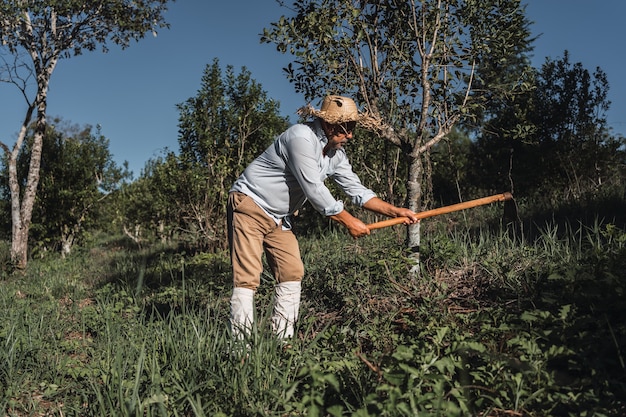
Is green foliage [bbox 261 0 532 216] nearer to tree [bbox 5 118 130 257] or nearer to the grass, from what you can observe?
the grass

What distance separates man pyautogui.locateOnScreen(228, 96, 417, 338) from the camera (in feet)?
10.9

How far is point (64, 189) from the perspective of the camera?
12.1 meters

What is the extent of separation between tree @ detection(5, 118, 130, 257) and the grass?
27.4 ft

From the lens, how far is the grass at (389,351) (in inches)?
95.6

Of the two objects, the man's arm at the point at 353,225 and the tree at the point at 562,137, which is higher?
the tree at the point at 562,137

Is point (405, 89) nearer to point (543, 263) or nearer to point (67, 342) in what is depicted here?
point (543, 263)

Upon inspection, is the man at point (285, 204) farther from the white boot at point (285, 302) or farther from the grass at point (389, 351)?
the grass at point (389, 351)

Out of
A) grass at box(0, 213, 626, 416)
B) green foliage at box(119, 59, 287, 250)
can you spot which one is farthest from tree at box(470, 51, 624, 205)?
grass at box(0, 213, 626, 416)

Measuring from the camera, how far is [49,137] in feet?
40.6

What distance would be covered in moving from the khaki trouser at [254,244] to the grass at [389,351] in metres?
0.30

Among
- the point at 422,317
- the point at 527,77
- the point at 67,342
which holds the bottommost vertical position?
the point at 67,342

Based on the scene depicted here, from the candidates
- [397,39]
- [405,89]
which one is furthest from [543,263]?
[397,39]

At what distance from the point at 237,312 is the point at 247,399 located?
91 centimetres

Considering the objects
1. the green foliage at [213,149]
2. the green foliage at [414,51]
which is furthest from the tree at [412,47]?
the green foliage at [213,149]
